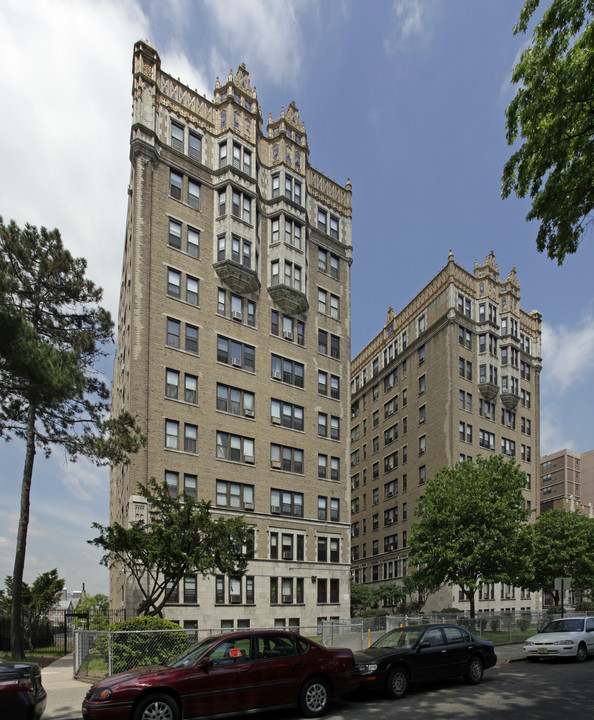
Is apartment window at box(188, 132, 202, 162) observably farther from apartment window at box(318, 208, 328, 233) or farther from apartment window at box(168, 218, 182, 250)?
apartment window at box(318, 208, 328, 233)

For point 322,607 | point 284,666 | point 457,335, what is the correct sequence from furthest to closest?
point 457,335 → point 322,607 → point 284,666

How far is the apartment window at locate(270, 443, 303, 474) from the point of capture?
39.5 meters

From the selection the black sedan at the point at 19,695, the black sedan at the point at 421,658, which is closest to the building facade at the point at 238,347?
the black sedan at the point at 421,658

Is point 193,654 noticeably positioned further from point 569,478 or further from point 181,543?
point 569,478

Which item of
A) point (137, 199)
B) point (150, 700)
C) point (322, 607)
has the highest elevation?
point (137, 199)

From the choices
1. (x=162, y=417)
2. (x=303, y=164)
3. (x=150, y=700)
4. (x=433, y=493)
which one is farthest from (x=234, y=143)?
(x=150, y=700)

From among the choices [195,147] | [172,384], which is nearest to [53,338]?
[172,384]

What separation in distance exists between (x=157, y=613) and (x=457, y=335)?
133 feet

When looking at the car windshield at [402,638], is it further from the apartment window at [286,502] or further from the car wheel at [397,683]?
the apartment window at [286,502]

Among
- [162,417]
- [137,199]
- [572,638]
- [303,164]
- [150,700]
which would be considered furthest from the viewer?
[303,164]

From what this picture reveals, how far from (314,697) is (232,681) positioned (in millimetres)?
1850

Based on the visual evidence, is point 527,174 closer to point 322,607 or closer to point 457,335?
point 322,607

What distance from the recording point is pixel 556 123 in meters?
11.7

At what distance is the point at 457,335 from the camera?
2239 inches
